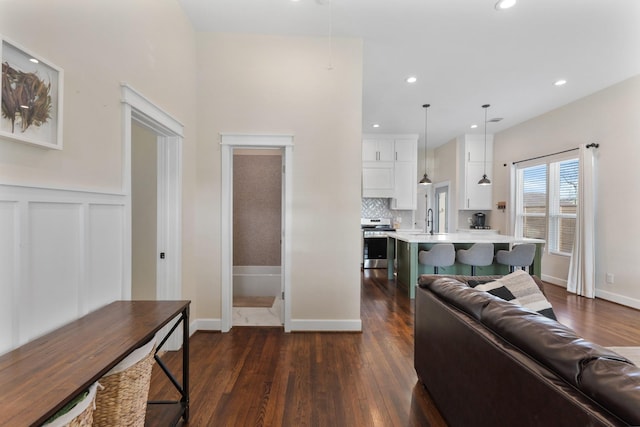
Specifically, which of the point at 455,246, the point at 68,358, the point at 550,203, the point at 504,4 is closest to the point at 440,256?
the point at 455,246

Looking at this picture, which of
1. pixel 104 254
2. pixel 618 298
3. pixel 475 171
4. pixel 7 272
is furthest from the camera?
pixel 475 171

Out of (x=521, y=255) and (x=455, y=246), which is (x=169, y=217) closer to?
(x=455, y=246)

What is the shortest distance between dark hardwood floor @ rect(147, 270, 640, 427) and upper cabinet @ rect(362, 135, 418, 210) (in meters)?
3.64

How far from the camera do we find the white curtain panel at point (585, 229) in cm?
419

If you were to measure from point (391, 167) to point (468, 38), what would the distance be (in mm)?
3708

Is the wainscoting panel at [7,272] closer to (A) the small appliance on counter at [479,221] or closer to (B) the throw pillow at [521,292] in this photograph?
(B) the throw pillow at [521,292]

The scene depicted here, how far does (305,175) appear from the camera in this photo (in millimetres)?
3033

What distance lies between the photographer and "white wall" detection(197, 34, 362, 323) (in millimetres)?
3015

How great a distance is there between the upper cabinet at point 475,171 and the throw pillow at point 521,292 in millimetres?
5054

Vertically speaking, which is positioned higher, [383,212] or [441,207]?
[441,207]

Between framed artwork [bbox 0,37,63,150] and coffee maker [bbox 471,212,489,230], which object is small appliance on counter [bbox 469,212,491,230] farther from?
framed artwork [bbox 0,37,63,150]

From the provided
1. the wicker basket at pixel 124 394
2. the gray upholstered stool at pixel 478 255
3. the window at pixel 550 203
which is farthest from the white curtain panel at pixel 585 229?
the wicker basket at pixel 124 394

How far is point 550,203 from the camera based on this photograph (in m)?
5.06

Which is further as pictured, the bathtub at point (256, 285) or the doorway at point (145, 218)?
the bathtub at point (256, 285)
